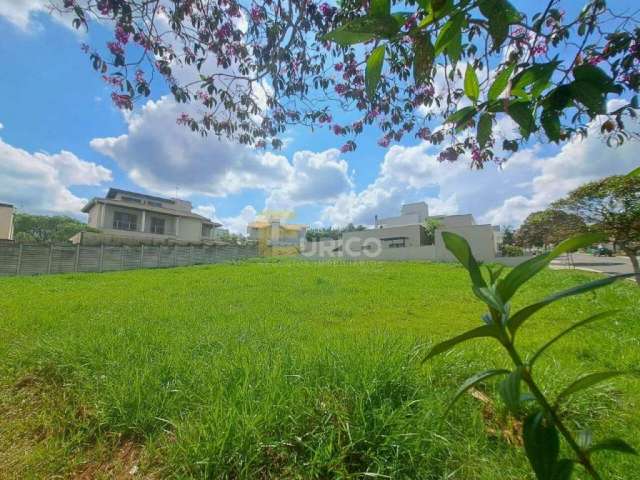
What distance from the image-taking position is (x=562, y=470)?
48 cm

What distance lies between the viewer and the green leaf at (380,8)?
70cm

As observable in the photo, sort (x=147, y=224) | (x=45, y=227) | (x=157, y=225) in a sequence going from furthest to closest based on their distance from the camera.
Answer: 1. (x=45, y=227)
2. (x=157, y=225)
3. (x=147, y=224)

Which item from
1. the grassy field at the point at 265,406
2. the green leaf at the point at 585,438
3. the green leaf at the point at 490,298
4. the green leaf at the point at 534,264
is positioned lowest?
the grassy field at the point at 265,406

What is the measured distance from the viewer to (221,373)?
2.02 metres

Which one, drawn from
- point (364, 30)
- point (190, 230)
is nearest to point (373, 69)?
point (364, 30)

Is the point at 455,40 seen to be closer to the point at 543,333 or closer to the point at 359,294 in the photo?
the point at 543,333

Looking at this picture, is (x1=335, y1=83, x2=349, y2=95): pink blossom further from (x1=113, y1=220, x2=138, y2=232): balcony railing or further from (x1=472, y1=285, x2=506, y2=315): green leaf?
(x1=113, y1=220, x2=138, y2=232): balcony railing

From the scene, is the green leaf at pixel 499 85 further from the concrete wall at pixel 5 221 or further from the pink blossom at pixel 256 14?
the concrete wall at pixel 5 221

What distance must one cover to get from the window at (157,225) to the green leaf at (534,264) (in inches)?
1089

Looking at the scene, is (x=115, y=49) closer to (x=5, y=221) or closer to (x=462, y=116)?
(x=462, y=116)

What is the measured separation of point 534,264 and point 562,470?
12.8 inches

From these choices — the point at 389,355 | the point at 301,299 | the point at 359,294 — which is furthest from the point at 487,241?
the point at 389,355

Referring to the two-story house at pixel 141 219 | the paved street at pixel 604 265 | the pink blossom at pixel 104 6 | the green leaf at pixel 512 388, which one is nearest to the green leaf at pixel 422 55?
the green leaf at pixel 512 388

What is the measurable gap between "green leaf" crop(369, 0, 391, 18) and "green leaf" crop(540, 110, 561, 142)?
45cm
